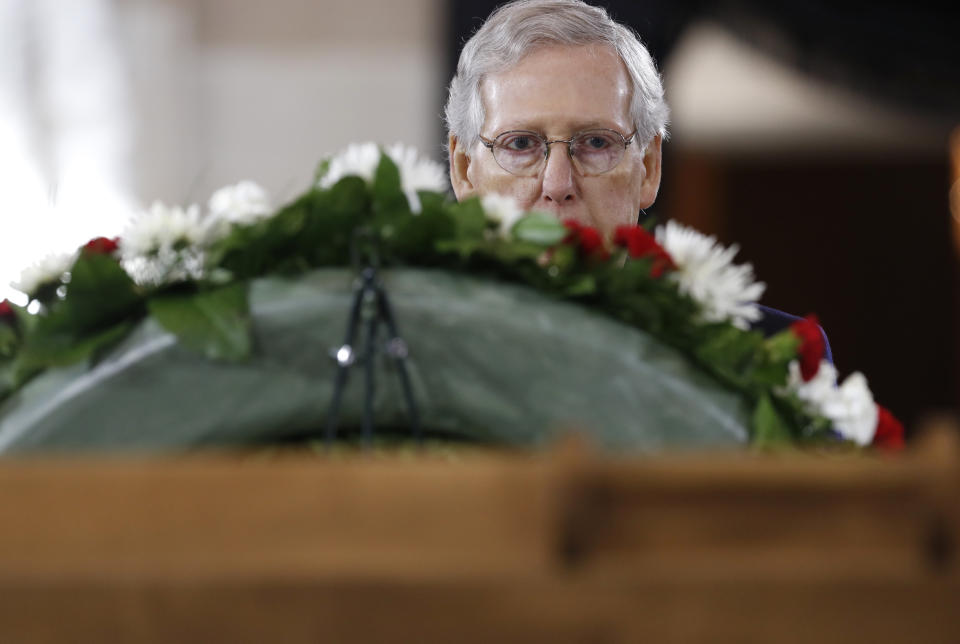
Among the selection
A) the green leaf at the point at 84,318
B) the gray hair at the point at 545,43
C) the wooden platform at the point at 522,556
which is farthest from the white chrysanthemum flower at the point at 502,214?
the gray hair at the point at 545,43

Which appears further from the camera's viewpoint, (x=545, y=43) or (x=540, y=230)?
(x=545, y=43)

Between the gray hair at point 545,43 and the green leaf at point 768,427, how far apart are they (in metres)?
1.15

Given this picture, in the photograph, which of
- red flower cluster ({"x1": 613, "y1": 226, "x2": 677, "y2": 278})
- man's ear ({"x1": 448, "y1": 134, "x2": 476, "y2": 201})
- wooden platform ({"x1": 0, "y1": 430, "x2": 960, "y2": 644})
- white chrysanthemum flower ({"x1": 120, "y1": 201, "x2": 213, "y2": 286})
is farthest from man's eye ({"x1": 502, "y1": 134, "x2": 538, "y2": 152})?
wooden platform ({"x1": 0, "y1": 430, "x2": 960, "y2": 644})

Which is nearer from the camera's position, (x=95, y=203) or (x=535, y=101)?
(x=535, y=101)

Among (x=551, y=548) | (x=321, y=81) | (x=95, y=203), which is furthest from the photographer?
(x=321, y=81)

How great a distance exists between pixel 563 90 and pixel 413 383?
111 cm

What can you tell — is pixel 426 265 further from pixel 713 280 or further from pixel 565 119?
pixel 565 119

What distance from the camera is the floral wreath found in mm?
1230

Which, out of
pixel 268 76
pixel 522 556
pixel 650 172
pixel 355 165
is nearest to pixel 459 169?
pixel 650 172

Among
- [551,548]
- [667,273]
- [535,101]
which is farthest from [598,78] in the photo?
[551,548]

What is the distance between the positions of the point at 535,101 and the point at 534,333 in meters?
1.09

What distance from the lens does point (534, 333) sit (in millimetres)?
1219

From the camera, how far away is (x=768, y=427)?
1217 mm

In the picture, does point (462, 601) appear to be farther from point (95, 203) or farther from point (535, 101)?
point (95, 203)
